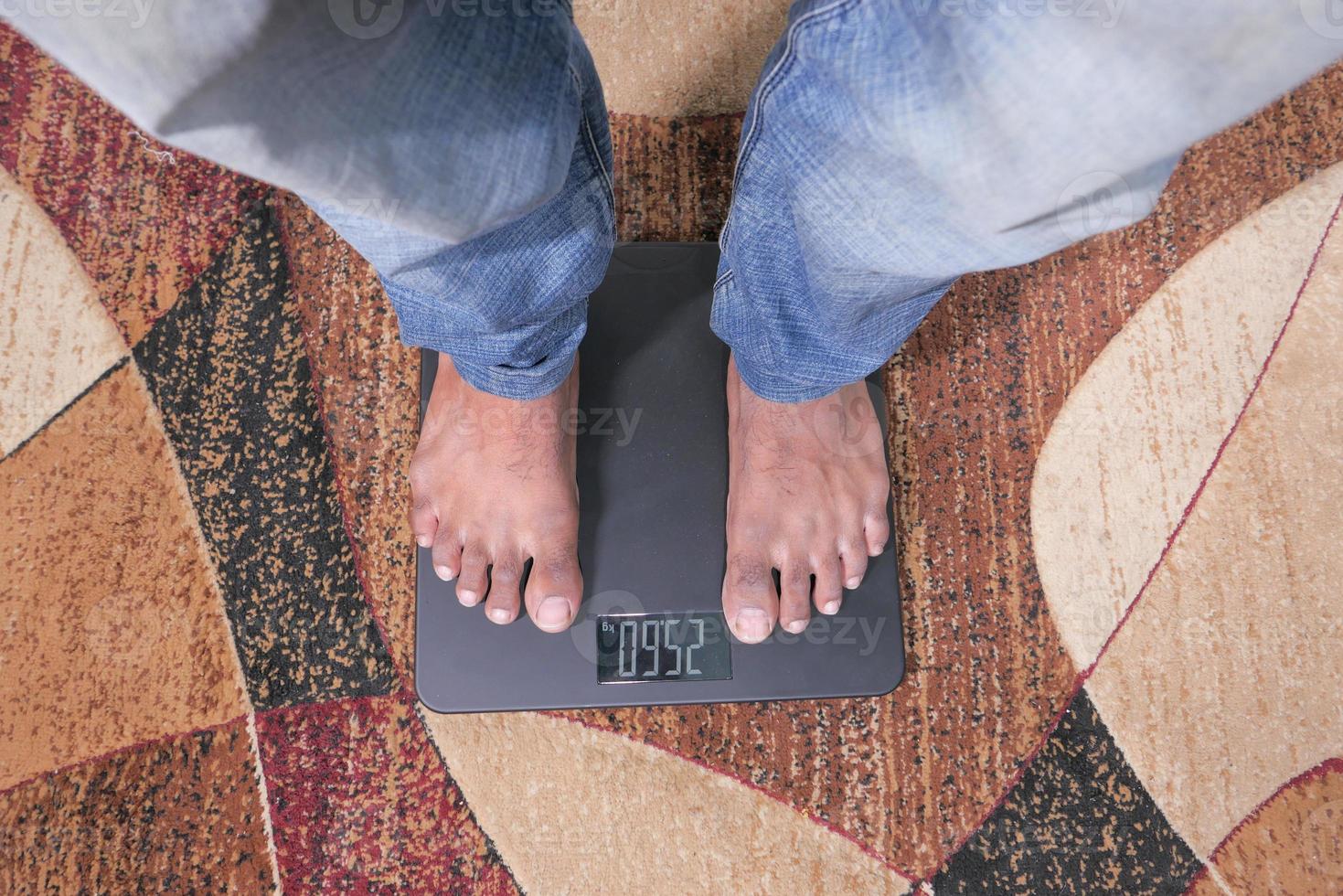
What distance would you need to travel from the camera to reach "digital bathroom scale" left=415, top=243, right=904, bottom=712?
70 centimetres

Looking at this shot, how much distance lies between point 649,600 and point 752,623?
91 mm

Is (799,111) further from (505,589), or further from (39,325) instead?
(39,325)

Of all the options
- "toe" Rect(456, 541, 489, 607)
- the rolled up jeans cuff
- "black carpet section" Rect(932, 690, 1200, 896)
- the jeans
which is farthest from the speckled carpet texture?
the jeans

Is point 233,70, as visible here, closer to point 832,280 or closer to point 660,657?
point 832,280

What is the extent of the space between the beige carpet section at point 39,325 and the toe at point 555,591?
19.3 inches

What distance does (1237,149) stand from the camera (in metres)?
0.86

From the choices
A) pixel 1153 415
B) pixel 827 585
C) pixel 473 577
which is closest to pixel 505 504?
pixel 473 577

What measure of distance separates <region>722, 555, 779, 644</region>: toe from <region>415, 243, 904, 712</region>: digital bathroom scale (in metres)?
0.02

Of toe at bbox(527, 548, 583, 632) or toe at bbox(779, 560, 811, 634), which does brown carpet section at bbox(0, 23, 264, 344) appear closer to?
toe at bbox(527, 548, 583, 632)

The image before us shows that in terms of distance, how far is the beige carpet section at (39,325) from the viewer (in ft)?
2.63

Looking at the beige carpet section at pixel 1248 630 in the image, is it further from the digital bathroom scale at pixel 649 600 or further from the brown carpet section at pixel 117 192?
the brown carpet section at pixel 117 192

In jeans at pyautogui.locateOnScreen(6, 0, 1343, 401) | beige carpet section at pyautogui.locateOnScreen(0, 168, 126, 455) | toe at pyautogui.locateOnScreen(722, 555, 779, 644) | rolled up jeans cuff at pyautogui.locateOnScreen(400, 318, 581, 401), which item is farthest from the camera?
beige carpet section at pyautogui.locateOnScreen(0, 168, 126, 455)

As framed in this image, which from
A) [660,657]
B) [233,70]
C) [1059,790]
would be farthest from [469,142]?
[1059,790]

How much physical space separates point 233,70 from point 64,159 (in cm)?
79
